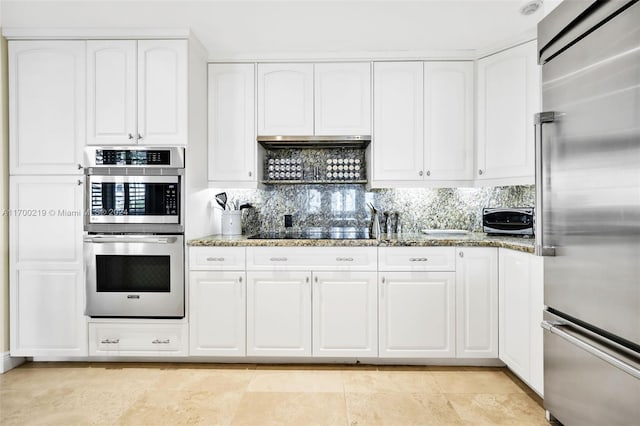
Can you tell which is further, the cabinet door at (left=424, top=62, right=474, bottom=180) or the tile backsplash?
the tile backsplash

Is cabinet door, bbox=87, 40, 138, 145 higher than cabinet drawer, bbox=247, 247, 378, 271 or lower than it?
higher

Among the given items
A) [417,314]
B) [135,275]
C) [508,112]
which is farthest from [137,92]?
[508,112]

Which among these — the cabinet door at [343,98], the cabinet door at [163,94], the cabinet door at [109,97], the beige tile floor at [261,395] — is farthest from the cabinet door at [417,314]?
the cabinet door at [109,97]

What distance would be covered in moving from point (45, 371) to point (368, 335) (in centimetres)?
232

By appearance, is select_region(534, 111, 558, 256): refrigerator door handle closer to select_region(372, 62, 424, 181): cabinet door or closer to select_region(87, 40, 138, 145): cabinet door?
select_region(372, 62, 424, 181): cabinet door

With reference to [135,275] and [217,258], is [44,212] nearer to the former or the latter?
[135,275]

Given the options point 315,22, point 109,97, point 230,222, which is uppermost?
point 315,22

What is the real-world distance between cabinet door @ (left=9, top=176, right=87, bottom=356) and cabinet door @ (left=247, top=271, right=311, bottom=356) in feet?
4.06

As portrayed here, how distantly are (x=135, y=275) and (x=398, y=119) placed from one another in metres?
2.33

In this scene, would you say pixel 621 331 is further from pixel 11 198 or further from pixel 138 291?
pixel 11 198

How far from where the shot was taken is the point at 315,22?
7.98 ft

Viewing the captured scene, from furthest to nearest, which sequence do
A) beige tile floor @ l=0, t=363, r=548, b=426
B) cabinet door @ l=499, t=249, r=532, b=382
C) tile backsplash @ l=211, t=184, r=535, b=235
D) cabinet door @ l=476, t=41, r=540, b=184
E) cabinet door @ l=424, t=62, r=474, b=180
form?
tile backsplash @ l=211, t=184, r=535, b=235, cabinet door @ l=424, t=62, r=474, b=180, cabinet door @ l=476, t=41, r=540, b=184, cabinet door @ l=499, t=249, r=532, b=382, beige tile floor @ l=0, t=363, r=548, b=426

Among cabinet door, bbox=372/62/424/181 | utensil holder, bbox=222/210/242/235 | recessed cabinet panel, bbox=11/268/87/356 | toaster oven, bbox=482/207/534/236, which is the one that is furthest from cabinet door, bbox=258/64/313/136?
recessed cabinet panel, bbox=11/268/87/356

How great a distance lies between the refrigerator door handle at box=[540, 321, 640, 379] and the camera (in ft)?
4.04
